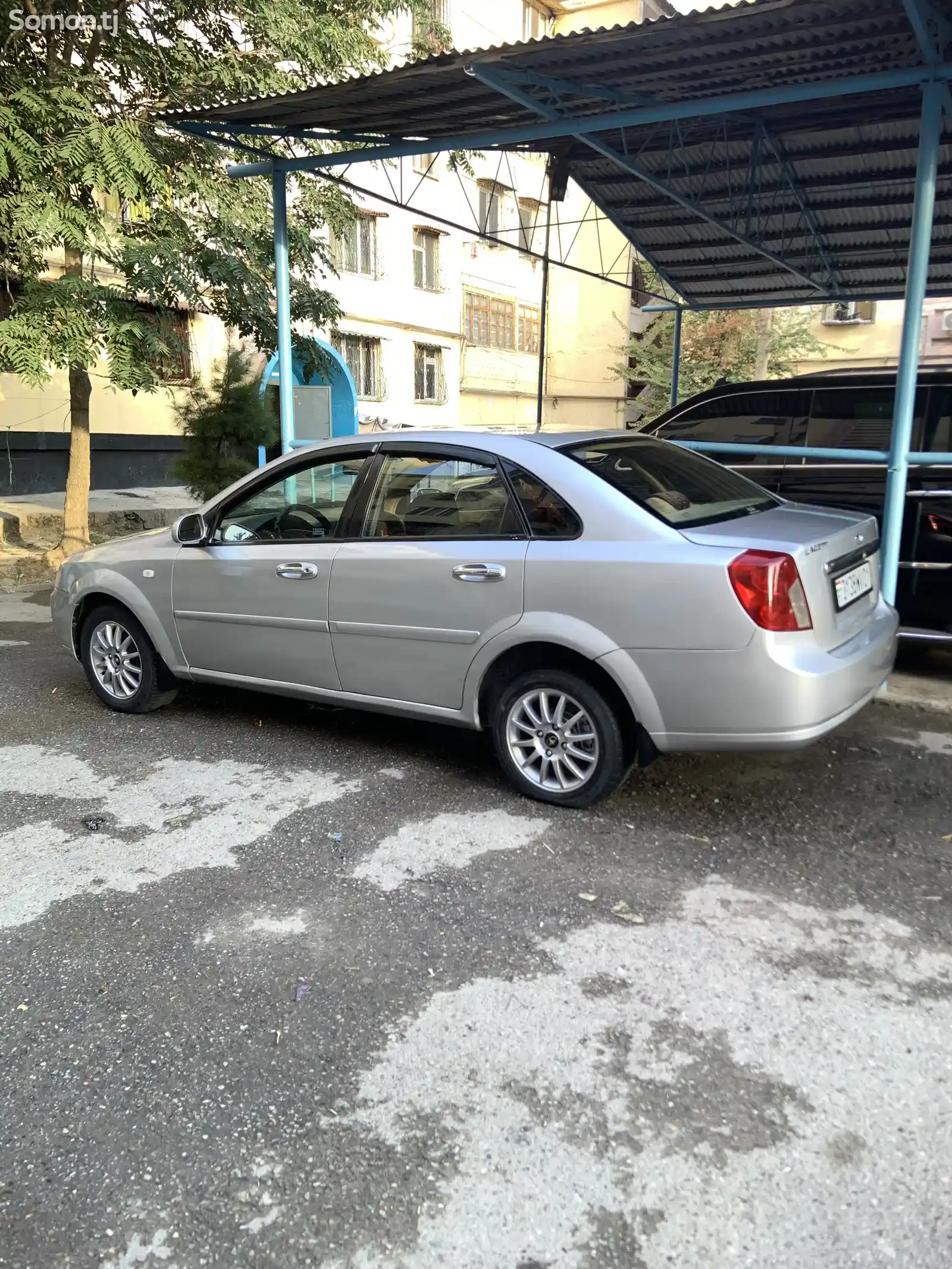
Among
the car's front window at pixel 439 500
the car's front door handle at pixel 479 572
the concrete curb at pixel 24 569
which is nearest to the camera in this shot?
the car's front door handle at pixel 479 572

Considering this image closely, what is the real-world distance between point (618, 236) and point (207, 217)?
23478mm

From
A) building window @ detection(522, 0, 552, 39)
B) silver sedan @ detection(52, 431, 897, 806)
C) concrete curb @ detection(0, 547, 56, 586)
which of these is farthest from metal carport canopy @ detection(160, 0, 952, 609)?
building window @ detection(522, 0, 552, 39)

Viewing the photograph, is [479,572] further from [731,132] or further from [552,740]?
[731,132]

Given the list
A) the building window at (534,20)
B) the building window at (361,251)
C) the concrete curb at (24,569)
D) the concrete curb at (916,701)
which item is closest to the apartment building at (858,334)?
the building window at (361,251)

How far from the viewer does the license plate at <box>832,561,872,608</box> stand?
153 inches

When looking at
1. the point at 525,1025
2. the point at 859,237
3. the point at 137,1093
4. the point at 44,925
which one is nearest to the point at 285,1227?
the point at 137,1093

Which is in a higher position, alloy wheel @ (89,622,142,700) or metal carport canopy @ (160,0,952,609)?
metal carport canopy @ (160,0,952,609)

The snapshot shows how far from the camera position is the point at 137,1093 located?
252 centimetres

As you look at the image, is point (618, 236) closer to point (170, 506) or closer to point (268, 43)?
point (170, 506)

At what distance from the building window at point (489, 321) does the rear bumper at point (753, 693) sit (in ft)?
86.6

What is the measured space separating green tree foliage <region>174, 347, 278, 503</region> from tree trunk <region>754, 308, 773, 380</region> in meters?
16.4

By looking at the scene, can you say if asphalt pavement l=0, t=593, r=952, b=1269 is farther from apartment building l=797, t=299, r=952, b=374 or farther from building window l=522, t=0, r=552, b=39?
building window l=522, t=0, r=552, b=39

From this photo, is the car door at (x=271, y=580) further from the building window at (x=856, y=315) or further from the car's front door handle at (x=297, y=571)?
the building window at (x=856, y=315)

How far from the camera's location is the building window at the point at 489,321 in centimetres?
2870
